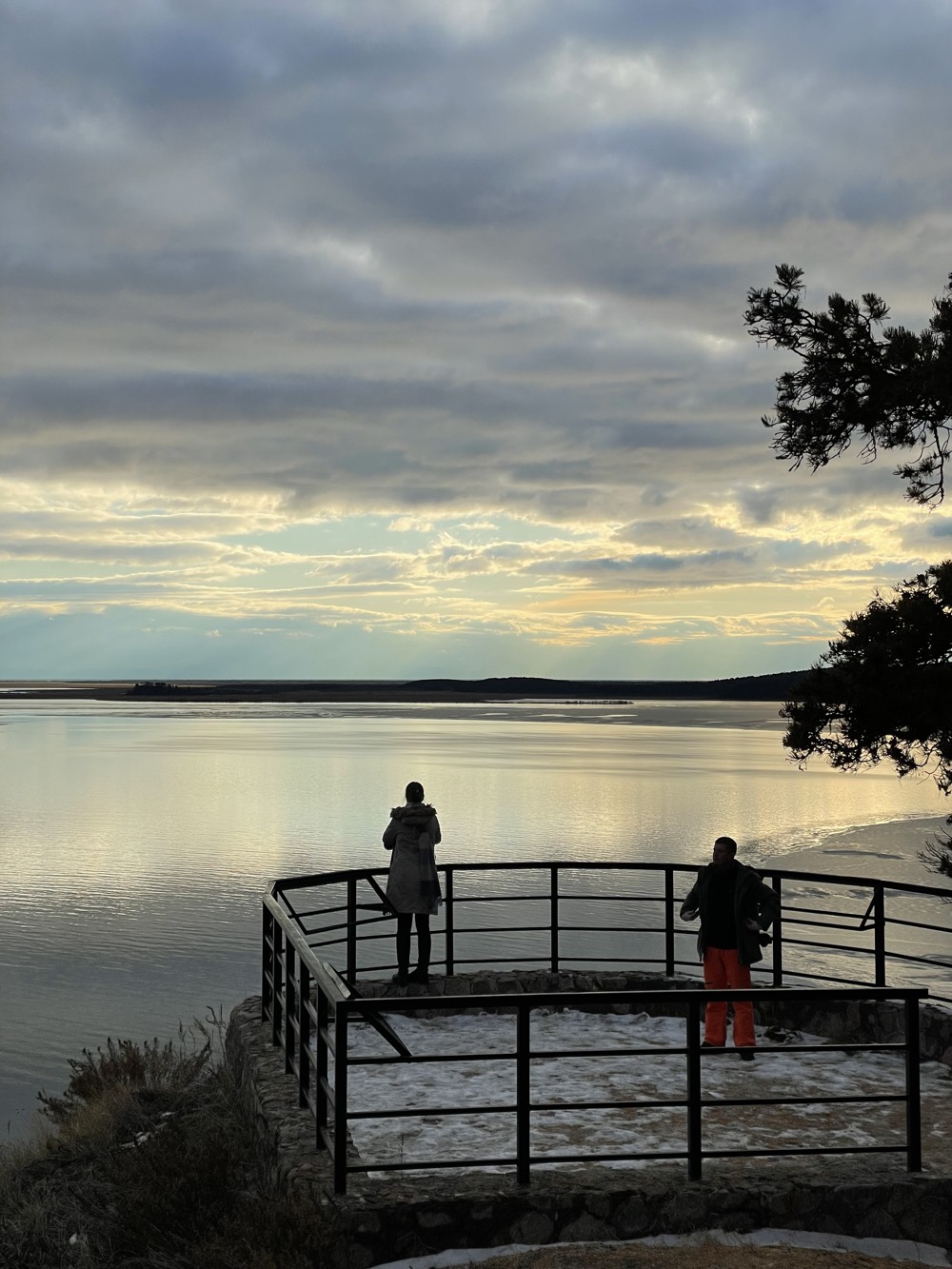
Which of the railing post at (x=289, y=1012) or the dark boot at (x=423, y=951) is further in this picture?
the dark boot at (x=423, y=951)

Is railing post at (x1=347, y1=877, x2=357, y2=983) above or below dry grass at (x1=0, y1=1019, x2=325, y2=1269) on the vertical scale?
above

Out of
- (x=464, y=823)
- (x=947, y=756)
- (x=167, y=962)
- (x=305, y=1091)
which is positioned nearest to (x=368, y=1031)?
(x=305, y=1091)

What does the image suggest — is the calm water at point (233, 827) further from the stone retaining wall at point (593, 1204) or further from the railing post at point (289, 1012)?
the stone retaining wall at point (593, 1204)

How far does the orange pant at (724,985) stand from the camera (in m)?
10.1

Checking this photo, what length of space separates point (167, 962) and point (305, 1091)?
12.9 metres

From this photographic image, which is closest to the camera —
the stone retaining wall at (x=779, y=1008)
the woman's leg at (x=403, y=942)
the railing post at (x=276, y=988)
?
the railing post at (x=276, y=988)

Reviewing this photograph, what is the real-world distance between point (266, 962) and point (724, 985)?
3.62 metres

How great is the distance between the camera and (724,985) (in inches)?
401

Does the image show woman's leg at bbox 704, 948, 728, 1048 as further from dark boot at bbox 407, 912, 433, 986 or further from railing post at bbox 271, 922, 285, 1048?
railing post at bbox 271, 922, 285, 1048

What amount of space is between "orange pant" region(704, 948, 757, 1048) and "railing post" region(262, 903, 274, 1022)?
3394 millimetres

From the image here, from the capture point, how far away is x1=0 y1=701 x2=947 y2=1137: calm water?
18562mm

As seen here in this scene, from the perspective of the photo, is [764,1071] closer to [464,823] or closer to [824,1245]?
[824,1245]

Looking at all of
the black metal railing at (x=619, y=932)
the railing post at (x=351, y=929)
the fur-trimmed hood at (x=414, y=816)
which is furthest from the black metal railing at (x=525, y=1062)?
the black metal railing at (x=619, y=932)

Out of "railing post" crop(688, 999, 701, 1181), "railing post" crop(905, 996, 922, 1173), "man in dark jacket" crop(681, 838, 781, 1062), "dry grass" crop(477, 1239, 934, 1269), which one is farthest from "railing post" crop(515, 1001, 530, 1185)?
"man in dark jacket" crop(681, 838, 781, 1062)
